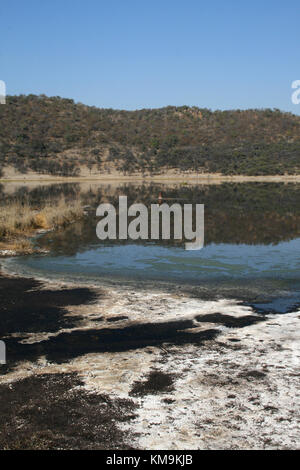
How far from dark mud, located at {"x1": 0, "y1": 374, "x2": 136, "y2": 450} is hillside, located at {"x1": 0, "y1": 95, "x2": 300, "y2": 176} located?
57993 mm

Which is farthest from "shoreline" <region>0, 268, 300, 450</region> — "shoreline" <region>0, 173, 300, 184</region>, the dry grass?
"shoreline" <region>0, 173, 300, 184</region>

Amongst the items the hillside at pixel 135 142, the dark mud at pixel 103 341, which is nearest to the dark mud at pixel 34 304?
the dark mud at pixel 103 341

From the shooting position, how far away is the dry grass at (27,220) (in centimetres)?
1598

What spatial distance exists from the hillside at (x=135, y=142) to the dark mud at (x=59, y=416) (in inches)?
2283

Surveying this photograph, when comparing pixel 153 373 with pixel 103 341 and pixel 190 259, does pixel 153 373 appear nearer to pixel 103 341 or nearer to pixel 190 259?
pixel 103 341

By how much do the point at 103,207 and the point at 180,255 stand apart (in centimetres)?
1349

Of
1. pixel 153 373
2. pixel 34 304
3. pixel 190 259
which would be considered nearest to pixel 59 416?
pixel 153 373

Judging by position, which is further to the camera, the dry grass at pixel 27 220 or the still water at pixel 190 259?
the dry grass at pixel 27 220

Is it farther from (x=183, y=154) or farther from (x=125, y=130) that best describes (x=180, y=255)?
(x=125, y=130)

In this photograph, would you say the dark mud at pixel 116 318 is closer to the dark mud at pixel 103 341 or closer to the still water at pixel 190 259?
the dark mud at pixel 103 341

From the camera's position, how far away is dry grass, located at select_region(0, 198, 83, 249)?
629 inches

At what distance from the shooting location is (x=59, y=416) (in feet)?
14.4

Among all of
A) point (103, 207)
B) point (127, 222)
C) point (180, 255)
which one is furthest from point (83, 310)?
point (103, 207)

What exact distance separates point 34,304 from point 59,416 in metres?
4.17
